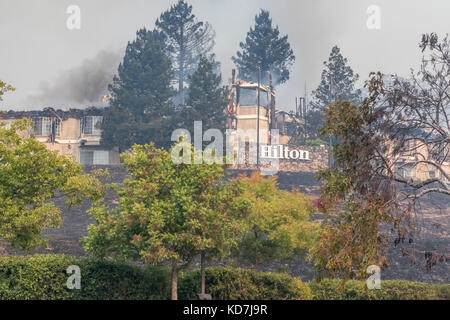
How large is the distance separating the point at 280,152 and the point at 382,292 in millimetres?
31194

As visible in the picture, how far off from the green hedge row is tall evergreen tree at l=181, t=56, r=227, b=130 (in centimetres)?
2859

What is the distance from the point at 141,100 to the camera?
57938mm

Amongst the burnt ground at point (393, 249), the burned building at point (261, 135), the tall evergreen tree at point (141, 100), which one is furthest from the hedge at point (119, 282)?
the tall evergreen tree at point (141, 100)

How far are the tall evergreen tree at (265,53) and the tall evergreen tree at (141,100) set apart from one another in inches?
583

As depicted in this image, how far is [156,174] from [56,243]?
42.2ft

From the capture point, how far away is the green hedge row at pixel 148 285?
2581cm

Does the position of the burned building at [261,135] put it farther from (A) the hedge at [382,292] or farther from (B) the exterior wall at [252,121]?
(A) the hedge at [382,292]

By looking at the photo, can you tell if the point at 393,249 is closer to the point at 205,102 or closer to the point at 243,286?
the point at 243,286

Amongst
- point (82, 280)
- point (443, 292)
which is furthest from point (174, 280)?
point (443, 292)

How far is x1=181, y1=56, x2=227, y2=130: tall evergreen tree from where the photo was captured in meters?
55.9

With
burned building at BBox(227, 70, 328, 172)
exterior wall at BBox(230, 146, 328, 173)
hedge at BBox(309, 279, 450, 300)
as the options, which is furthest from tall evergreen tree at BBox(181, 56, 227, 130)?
hedge at BBox(309, 279, 450, 300)

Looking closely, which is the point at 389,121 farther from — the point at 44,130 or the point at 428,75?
the point at 44,130

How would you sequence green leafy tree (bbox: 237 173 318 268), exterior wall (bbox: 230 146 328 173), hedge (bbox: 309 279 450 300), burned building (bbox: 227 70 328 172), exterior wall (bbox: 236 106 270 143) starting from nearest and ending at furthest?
hedge (bbox: 309 279 450 300) → green leafy tree (bbox: 237 173 318 268) → exterior wall (bbox: 230 146 328 173) → burned building (bbox: 227 70 328 172) → exterior wall (bbox: 236 106 270 143)

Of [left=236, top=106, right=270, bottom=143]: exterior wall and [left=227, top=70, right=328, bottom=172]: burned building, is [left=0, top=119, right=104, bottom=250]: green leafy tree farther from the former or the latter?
[left=236, top=106, right=270, bottom=143]: exterior wall
